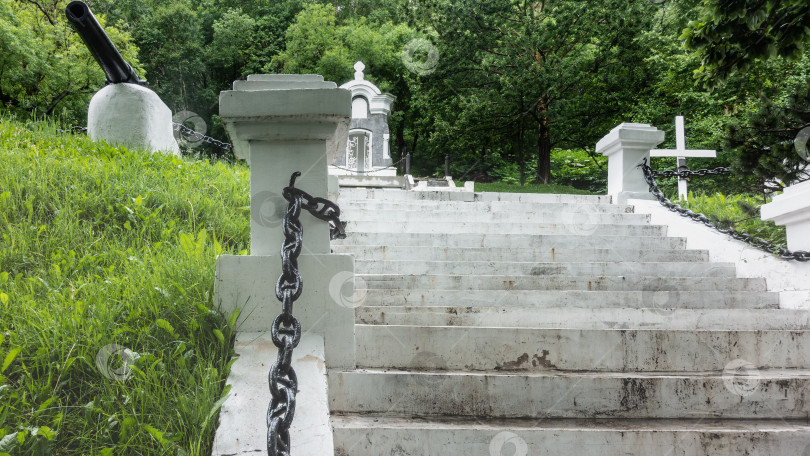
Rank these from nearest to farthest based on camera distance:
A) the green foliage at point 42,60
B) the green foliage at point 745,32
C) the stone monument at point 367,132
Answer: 1. the green foliage at point 745,32
2. the green foliage at point 42,60
3. the stone monument at point 367,132

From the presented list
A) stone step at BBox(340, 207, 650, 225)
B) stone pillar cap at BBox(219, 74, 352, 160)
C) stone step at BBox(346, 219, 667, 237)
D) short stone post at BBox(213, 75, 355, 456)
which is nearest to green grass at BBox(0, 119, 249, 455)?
short stone post at BBox(213, 75, 355, 456)

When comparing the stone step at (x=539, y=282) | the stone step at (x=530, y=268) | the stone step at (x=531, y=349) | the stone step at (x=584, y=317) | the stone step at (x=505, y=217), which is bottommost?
the stone step at (x=531, y=349)

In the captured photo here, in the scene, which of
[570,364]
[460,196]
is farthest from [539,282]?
[460,196]

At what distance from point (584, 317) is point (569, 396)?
0.98m

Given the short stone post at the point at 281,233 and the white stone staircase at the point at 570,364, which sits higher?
the short stone post at the point at 281,233

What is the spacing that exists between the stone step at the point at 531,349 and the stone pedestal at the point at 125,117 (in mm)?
5819

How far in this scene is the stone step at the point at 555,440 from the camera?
7.70ft

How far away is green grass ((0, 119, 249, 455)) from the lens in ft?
6.56

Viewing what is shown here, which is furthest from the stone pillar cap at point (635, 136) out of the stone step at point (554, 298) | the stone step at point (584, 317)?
the stone step at point (584, 317)

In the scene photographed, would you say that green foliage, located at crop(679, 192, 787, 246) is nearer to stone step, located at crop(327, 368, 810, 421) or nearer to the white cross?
the white cross

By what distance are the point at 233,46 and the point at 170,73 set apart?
12.8ft

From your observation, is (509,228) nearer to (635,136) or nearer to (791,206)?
(635,136)

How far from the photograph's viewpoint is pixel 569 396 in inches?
105

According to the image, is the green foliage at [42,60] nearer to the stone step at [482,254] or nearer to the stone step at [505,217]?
Result: the stone step at [505,217]
